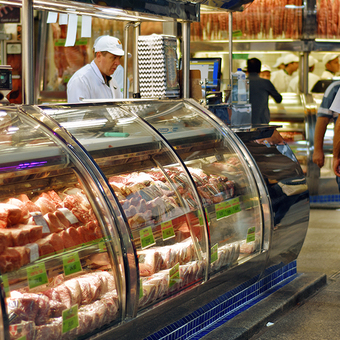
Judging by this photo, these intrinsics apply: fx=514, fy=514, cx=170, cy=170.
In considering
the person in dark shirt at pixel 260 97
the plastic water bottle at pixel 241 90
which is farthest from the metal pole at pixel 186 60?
the person in dark shirt at pixel 260 97

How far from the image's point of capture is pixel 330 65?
789 cm

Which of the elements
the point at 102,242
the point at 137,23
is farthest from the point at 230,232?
the point at 137,23

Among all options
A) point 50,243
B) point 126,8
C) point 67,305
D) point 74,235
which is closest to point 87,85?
point 126,8

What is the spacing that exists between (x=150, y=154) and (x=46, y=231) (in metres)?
0.82

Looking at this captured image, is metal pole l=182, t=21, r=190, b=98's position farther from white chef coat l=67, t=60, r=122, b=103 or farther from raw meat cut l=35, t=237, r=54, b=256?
raw meat cut l=35, t=237, r=54, b=256

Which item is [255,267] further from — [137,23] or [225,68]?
[225,68]

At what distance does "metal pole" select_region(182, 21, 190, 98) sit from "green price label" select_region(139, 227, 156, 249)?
151cm

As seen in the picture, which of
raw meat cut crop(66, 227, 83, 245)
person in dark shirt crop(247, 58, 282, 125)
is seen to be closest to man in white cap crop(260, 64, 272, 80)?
person in dark shirt crop(247, 58, 282, 125)

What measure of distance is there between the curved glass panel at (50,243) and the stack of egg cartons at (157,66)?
133 cm

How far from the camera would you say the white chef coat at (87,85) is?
4.82 metres

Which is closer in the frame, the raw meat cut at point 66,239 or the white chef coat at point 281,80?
the raw meat cut at point 66,239

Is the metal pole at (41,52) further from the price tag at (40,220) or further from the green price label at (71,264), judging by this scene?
the green price label at (71,264)

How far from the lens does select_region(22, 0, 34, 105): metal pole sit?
2482mm

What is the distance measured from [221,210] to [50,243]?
1158 mm
